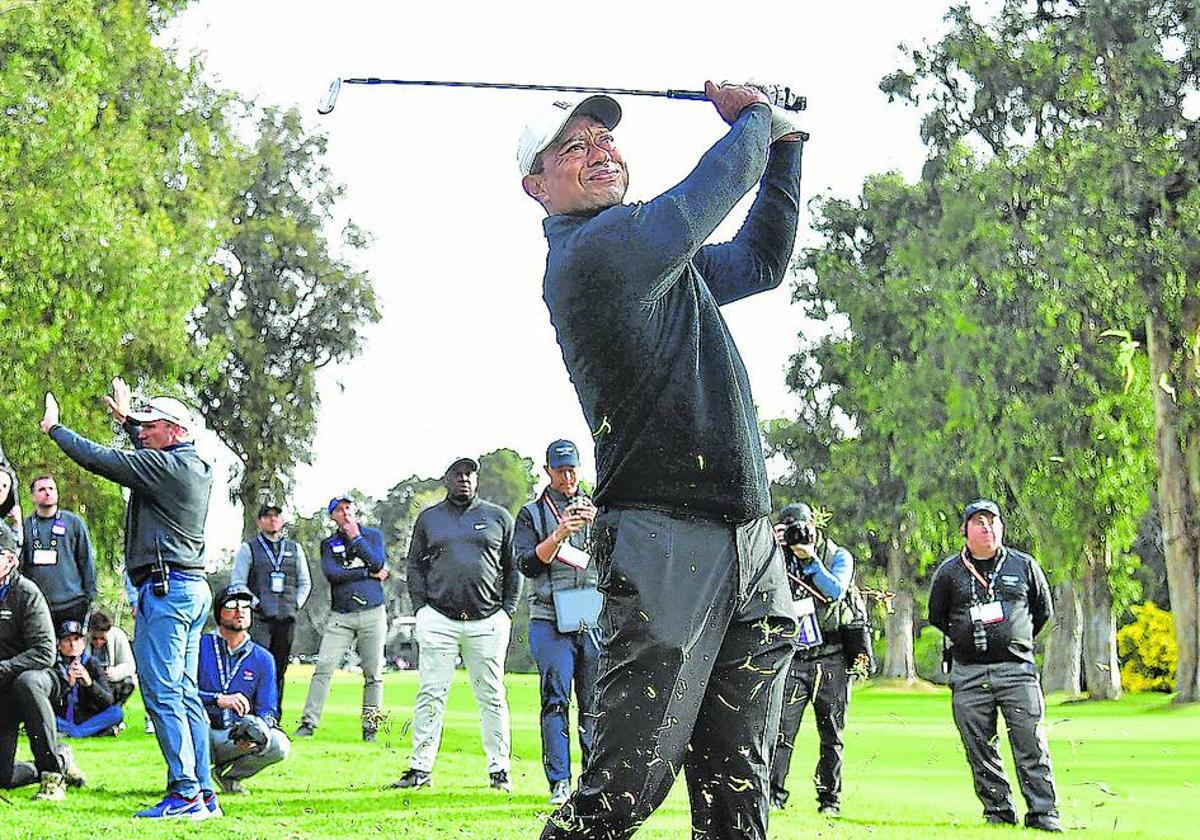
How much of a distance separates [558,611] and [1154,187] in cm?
2397

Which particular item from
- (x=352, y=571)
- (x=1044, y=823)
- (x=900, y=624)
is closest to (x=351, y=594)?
(x=352, y=571)

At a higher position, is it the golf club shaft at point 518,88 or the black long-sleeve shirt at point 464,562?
the golf club shaft at point 518,88

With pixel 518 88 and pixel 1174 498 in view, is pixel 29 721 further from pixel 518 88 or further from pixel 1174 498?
pixel 1174 498

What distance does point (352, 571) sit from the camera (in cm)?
1642

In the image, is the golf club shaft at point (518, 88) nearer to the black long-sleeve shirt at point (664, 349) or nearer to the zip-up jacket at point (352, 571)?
the black long-sleeve shirt at point (664, 349)

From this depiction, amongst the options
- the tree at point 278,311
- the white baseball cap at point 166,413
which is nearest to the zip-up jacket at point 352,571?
the white baseball cap at point 166,413

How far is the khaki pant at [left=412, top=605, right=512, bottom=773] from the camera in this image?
11930 millimetres

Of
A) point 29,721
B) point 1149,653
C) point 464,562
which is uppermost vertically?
point 464,562

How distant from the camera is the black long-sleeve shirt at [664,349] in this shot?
437cm

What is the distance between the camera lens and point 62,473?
2969cm

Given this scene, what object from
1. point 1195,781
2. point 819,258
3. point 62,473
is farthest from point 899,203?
point 1195,781

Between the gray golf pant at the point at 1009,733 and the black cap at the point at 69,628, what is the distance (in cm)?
758

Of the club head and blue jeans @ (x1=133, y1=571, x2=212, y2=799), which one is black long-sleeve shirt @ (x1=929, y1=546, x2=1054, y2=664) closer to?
blue jeans @ (x1=133, y1=571, x2=212, y2=799)

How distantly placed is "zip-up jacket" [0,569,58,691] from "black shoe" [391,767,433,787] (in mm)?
2577
